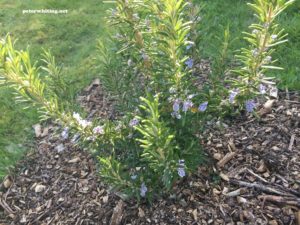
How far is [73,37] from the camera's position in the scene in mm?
6430

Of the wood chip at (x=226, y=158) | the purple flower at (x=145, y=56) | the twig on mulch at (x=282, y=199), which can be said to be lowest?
the twig on mulch at (x=282, y=199)

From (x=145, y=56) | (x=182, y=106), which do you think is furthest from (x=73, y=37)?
(x=182, y=106)

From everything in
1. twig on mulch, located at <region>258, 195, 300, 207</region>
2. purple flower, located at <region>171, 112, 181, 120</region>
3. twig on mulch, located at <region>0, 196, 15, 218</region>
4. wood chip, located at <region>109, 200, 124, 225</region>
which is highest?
purple flower, located at <region>171, 112, 181, 120</region>

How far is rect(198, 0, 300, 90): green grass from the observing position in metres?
4.27

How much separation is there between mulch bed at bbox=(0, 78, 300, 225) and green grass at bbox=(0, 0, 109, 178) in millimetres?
620

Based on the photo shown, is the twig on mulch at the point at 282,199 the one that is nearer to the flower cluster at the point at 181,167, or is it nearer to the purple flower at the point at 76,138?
the flower cluster at the point at 181,167

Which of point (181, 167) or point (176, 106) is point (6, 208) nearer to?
point (181, 167)

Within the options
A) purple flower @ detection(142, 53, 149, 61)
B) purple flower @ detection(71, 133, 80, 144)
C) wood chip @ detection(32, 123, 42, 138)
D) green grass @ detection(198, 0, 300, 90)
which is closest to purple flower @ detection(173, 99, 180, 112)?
purple flower @ detection(142, 53, 149, 61)

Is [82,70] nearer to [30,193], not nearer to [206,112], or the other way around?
[30,193]

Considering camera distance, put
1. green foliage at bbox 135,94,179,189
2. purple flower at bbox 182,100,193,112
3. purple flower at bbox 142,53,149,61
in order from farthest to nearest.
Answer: purple flower at bbox 142,53,149,61
purple flower at bbox 182,100,193,112
green foliage at bbox 135,94,179,189

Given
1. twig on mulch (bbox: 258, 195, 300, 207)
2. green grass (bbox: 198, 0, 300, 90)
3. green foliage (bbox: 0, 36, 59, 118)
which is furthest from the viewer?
green grass (bbox: 198, 0, 300, 90)

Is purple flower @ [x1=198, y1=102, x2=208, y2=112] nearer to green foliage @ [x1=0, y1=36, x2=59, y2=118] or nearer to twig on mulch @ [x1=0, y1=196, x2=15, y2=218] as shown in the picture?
green foliage @ [x1=0, y1=36, x2=59, y2=118]

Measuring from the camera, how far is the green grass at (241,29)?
4.27 metres

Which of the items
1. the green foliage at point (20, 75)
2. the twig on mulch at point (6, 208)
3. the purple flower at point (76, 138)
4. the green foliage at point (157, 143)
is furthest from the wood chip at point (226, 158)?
the twig on mulch at point (6, 208)
